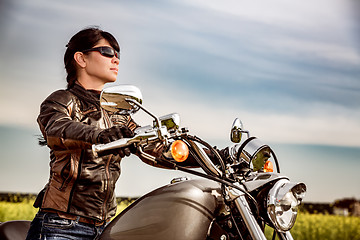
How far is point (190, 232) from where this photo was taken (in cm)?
152

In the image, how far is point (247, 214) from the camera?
1.46 metres

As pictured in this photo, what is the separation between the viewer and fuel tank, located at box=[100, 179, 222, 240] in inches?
59.9

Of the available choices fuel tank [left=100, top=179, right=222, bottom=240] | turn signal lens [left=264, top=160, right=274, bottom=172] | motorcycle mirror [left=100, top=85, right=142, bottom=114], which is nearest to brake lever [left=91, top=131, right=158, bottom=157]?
motorcycle mirror [left=100, top=85, right=142, bottom=114]

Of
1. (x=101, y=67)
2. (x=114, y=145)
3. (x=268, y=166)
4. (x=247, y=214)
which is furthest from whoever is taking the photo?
(x=101, y=67)

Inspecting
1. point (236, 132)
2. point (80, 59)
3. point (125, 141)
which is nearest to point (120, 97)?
point (125, 141)

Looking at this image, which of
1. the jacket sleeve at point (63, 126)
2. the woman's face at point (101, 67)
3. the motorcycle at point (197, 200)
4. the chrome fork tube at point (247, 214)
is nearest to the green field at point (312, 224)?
the woman's face at point (101, 67)

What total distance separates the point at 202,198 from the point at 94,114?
836mm

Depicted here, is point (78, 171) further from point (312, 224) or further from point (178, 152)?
point (312, 224)

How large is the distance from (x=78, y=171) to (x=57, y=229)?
0.90 feet

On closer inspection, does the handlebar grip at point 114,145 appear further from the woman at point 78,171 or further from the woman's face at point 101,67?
the woman's face at point 101,67

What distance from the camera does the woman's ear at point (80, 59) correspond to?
2297 mm

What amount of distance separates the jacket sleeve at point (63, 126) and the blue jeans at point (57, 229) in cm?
42

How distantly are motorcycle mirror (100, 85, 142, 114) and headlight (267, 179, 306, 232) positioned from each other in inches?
22.6

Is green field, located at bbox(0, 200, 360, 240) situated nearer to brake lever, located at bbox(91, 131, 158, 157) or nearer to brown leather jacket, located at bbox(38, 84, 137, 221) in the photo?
brown leather jacket, located at bbox(38, 84, 137, 221)
